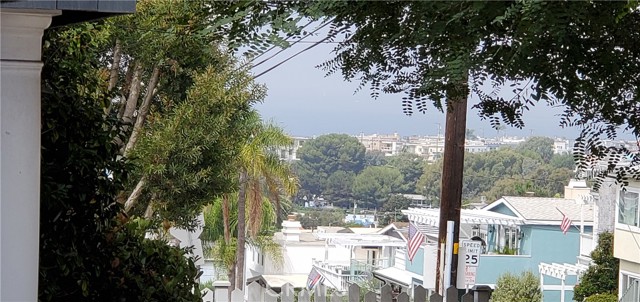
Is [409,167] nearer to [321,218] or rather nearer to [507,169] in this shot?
[507,169]

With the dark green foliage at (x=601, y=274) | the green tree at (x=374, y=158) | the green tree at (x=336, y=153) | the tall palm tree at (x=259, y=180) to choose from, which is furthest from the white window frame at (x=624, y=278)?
the green tree at (x=374, y=158)

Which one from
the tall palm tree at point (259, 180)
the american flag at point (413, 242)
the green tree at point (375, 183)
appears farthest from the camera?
the tall palm tree at point (259, 180)

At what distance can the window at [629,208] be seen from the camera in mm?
14365

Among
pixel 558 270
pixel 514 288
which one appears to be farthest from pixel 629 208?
pixel 514 288

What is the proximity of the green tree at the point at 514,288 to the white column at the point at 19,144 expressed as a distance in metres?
14.0

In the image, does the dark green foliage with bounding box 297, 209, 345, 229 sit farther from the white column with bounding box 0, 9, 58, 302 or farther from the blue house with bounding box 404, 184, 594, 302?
the white column with bounding box 0, 9, 58, 302

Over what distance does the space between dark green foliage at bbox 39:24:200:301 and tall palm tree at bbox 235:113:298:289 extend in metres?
10.2

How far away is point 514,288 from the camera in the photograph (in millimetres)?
15508

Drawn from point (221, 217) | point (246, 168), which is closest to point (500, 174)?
point (246, 168)

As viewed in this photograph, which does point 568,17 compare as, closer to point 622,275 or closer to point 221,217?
point 622,275

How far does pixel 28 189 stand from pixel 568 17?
46.3 inches

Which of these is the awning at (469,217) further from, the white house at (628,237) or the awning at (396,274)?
the white house at (628,237)

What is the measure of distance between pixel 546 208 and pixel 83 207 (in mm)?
15157

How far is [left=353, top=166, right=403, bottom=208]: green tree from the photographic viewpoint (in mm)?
9250
